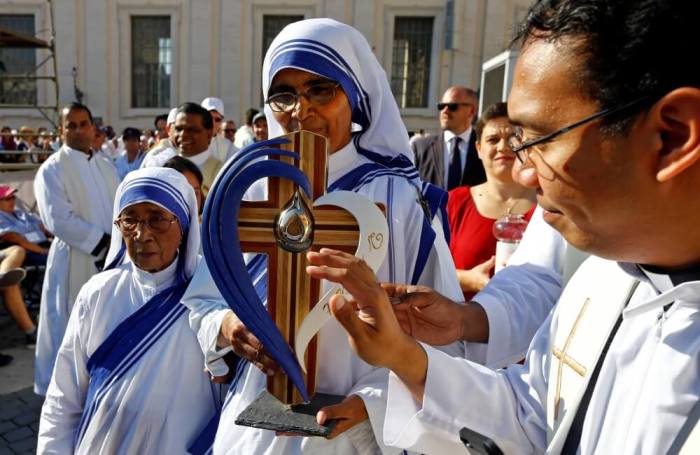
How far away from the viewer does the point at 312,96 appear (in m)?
1.54

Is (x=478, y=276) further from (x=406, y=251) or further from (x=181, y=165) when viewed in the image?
(x=181, y=165)

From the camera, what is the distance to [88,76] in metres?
19.7

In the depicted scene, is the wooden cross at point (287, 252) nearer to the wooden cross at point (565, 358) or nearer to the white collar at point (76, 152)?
the wooden cross at point (565, 358)

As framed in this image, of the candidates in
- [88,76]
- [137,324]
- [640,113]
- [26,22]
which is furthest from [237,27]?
[640,113]

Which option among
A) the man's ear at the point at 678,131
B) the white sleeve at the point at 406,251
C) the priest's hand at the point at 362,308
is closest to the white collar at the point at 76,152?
the white sleeve at the point at 406,251

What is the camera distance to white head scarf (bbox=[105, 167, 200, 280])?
2217 millimetres

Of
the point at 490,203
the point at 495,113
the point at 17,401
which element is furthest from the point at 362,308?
the point at 17,401

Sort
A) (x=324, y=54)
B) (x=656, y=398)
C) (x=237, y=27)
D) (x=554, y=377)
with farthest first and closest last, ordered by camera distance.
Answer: (x=237, y=27), (x=324, y=54), (x=554, y=377), (x=656, y=398)

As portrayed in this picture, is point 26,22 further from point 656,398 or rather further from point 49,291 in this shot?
point 656,398

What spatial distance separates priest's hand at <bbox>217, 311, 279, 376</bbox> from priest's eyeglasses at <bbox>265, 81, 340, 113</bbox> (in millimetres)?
629

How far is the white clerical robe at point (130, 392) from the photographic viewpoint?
1981 millimetres

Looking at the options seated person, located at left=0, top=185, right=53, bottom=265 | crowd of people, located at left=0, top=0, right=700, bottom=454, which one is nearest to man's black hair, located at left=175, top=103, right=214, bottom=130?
crowd of people, located at left=0, top=0, right=700, bottom=454

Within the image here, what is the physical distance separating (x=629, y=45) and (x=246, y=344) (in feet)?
3.69

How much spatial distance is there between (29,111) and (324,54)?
2269cm
